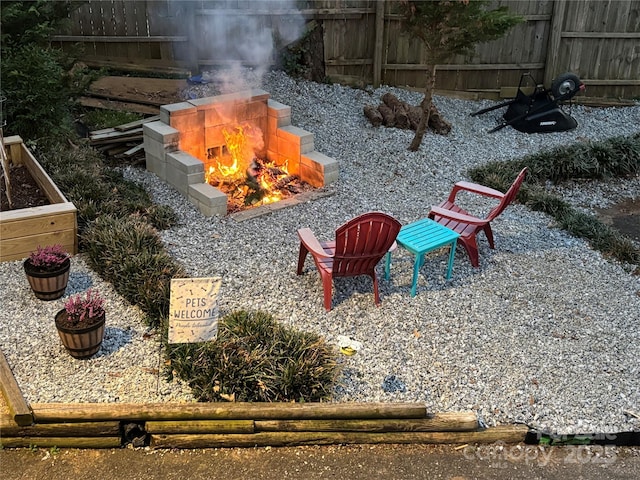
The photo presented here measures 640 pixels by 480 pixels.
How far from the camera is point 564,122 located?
32.0 ft

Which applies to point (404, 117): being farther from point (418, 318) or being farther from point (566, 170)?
point (418, 318)

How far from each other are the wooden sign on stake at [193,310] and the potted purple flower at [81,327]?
0.66 meters

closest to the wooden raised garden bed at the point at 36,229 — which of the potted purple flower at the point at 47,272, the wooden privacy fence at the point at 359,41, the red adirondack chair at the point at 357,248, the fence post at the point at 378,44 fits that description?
the potted purple flower at the point at 47,272

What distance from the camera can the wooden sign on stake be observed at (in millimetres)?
4285

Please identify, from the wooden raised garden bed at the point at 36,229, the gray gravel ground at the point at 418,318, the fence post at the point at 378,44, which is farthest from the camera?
the fence post at the point at 378,44

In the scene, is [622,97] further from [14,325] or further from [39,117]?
[14,325]

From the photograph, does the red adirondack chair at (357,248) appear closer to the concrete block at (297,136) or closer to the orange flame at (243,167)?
the orange flame at (243,167)

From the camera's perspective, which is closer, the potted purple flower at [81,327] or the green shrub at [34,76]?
the potted purple flower at [81,327]

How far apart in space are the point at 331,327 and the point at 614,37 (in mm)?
8086

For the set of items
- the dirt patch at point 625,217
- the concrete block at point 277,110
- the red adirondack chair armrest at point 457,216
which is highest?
the concrete block at point 277,110

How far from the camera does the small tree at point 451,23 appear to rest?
7.44 m

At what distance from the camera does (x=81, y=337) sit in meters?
4.54

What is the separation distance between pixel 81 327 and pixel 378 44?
Answer: 7.12m

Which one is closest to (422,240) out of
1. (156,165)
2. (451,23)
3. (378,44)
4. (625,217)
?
(451,23)
